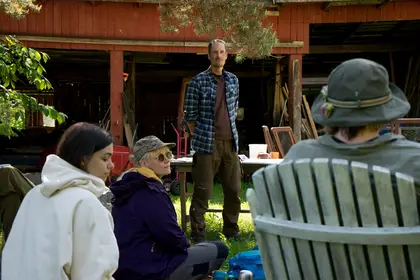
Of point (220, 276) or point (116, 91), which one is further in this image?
point (116, 91)

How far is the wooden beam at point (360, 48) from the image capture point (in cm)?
1391

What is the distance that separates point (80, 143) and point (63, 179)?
8.6 inches

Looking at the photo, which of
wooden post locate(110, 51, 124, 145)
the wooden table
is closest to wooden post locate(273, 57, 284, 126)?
wooden post locate(110, 51, 124, 145)

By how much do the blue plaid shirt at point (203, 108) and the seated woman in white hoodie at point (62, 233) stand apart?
10.9ft

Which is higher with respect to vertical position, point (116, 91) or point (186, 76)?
point (186, 76)

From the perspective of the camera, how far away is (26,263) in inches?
86.0

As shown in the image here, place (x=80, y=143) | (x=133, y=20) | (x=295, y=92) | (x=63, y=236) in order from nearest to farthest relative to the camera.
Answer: (x=63, y=236) < (x=80, y=143) < (x=133, y=20) < (x=295, y=92)

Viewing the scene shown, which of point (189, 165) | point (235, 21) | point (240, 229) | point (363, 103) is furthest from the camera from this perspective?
point (235, 21)

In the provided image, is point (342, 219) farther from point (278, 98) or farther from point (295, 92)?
point (278, 98)

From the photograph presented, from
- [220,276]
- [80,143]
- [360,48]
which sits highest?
[360,48]

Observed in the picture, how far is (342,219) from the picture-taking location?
171 cm

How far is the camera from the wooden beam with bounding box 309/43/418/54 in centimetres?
1391

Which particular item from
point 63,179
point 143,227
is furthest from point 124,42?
point 63,179

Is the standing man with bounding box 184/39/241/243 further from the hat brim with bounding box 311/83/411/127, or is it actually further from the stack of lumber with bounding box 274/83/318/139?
the stack of lumber with bounding box 274/83/318/139
